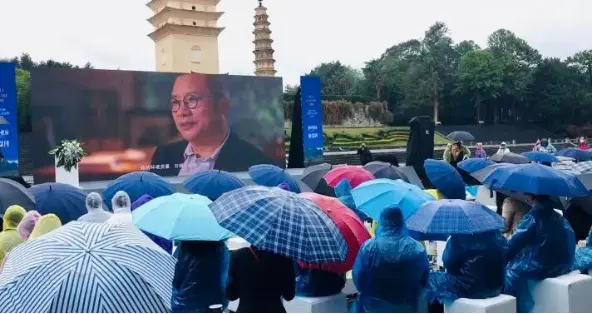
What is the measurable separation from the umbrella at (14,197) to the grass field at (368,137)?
83.5ft

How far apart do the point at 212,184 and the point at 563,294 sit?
3.44 metres

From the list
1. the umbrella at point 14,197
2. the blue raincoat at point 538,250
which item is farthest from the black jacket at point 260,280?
the umbrella at point 14,197

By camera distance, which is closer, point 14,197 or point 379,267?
point 379,267

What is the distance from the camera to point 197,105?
1477cm

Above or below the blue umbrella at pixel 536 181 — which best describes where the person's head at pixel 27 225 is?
below

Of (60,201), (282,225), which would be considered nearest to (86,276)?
(282,225)

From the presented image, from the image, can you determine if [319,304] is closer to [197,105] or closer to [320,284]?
[320,284]

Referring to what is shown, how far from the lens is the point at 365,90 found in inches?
1794

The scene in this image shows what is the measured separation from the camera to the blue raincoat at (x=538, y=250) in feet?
11.9

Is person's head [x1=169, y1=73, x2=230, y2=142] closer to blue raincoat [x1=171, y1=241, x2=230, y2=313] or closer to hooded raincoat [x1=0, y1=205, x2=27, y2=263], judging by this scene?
hooded raincoat [x1=0, y1=205, x2=27, y2=263]

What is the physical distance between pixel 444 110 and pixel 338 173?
38439 mm

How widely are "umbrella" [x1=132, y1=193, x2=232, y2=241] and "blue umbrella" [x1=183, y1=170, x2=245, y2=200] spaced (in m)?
2.29

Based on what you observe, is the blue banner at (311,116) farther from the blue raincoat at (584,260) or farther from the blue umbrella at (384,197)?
the blue raincoat at (584,260)

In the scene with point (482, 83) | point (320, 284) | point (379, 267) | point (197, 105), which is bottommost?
point (320, 284)
